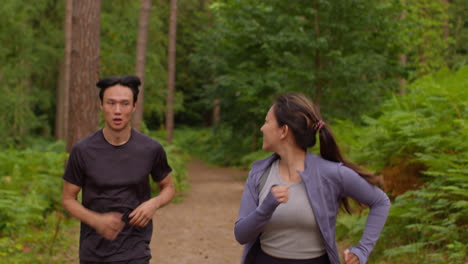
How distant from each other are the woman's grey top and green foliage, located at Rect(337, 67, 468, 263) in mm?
3474

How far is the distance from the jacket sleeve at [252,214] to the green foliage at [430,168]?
3681 mm

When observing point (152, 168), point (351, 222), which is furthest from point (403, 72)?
point (152, 168)

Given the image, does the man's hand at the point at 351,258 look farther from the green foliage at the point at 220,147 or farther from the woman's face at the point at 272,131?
the green foliage at the point at 220,147

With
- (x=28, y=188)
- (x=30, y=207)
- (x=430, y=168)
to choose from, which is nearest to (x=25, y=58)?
(x=28, y=188)

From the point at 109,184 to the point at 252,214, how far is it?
45.9 inches

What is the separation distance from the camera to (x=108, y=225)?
3637 mm

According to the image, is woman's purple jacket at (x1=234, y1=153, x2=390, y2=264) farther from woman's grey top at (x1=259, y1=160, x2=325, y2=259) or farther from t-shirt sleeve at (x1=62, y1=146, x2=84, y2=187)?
t-shirt sleeve at (x1=62, y1=146, x2=84, y2=187)

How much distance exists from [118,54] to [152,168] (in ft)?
83.5

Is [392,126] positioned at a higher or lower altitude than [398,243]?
higher

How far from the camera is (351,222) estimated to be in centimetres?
833

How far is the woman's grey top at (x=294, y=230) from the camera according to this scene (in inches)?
123

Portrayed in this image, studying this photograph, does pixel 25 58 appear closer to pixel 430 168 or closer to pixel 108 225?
pixel 430 168

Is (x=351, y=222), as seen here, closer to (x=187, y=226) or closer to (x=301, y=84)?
(x=187, y=226)

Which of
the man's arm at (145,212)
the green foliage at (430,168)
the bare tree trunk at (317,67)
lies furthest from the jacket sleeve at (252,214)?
the bare tree trunk at (317,67)
